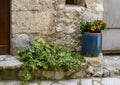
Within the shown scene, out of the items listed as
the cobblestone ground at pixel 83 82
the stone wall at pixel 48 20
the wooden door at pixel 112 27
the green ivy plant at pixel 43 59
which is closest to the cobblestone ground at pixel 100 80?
the cobblestone ground at pixel 83 82

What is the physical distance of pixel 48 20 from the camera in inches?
188

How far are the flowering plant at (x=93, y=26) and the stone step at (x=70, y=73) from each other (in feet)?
1.51

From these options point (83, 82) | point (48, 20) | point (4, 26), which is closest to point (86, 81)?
point (83, 82)

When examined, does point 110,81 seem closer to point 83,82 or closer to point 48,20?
point 83,82

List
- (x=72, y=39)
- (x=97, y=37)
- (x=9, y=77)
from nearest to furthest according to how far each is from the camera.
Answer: (x=9, y=77), (x=97, y=37), (x=72, y=39)

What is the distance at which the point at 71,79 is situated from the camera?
14.9 feet

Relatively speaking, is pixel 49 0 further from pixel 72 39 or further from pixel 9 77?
pixel 9 77

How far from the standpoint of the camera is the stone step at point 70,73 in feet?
14.1

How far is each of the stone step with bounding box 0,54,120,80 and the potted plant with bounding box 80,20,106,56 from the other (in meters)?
0.14

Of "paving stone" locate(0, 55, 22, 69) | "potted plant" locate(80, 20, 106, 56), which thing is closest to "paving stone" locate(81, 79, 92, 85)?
"potted plant" locate(80, 20, 106, 56)

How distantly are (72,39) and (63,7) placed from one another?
1.89 ft

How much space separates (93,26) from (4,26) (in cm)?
149

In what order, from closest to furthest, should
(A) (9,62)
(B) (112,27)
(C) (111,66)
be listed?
(A) (9,62), (C) (111,66), (B) (112,27)

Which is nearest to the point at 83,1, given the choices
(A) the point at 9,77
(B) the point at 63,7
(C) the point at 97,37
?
(B) the point at 63,7
